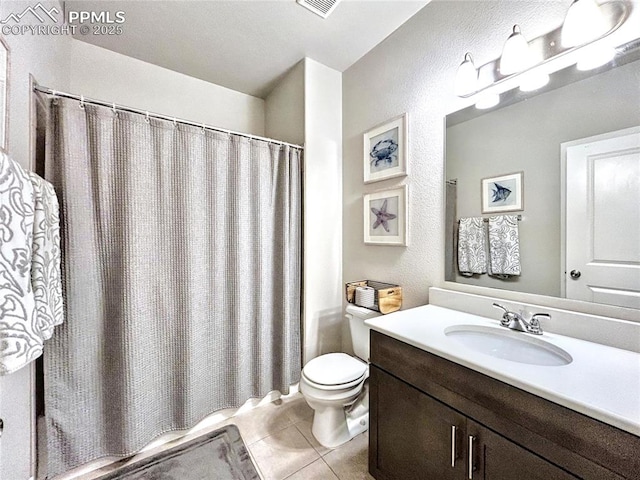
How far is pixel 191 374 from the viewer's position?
60.7 inches

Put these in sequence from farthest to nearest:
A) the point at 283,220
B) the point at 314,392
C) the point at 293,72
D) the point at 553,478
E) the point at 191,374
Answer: the point at 293,72, the point at 283,220, the point at 191,374, the point at 314,392, the point at 553,478

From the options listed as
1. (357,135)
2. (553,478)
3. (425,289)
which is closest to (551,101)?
(425,289)

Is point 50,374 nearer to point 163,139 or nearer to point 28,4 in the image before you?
point 163,139

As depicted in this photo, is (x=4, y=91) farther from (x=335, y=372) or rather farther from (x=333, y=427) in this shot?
(x=333, y=427)

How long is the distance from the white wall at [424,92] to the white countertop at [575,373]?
224mm

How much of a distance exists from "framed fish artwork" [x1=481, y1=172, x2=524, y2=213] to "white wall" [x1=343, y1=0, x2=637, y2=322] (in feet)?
0.75

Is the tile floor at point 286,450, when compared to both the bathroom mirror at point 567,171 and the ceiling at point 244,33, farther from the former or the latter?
the ceiling at point 244,33

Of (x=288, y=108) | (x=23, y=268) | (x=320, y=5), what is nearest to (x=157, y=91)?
(x=288, y=108)

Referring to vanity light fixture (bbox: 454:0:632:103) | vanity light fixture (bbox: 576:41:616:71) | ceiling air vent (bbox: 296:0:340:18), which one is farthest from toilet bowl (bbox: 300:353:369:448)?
ceiling air vent (bbox: 296:0:340:18)

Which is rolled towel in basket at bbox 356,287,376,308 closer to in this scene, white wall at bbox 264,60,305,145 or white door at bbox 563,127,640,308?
white door at bbox 563,127,640,308

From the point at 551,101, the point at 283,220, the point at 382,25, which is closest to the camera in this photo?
the point at 551,101

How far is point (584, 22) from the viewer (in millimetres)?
931

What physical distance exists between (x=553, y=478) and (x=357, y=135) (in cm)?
198

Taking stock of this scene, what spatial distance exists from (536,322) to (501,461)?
0.55m
